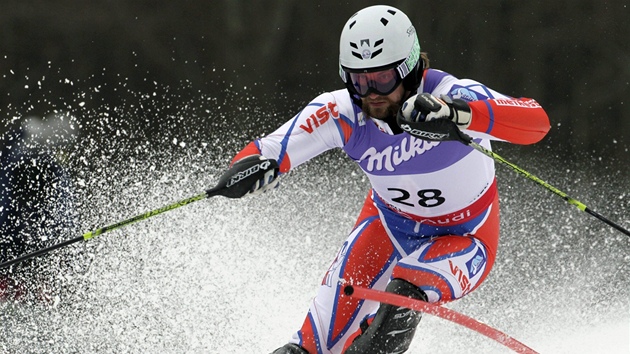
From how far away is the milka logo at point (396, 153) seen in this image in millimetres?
2916

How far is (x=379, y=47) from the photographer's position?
2.77m

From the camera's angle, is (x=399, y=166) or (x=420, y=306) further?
(x=399, y=166)

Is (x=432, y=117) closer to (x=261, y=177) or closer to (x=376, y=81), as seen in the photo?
(x=376, y=81)

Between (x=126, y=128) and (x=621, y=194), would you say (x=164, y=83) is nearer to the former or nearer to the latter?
(x=126, y=128)

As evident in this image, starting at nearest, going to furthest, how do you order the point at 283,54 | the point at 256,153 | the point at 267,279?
the point at 256,153, the point at 267,279, the point at 283,54

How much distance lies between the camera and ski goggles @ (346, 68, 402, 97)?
2.78 meters

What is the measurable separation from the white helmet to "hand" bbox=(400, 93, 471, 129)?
190 millimetres

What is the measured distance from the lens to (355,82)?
280cm

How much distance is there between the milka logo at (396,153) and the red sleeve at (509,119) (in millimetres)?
239

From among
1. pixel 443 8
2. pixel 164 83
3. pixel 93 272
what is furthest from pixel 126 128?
pixel 443 8

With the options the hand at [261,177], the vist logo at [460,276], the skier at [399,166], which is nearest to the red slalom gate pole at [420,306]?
the skier at [399,166]

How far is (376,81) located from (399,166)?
1.03ft

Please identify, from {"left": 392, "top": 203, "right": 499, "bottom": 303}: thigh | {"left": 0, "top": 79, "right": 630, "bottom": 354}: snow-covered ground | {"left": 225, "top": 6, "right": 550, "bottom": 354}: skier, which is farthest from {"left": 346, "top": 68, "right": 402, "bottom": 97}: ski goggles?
{"left": 0, "top": 79, "right": 630, "bottom": 354}: snow-covered ground

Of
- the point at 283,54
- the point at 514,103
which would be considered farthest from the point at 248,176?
the point at 283,54
